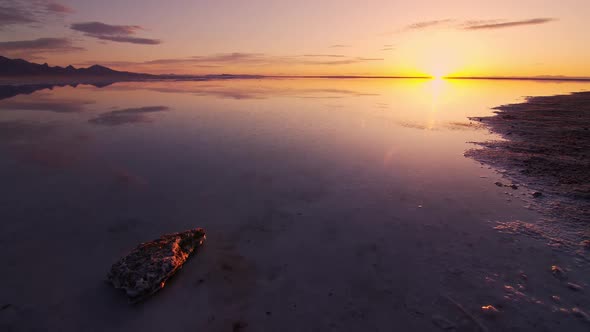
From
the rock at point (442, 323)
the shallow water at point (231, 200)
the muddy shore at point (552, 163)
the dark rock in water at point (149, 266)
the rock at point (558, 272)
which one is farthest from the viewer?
the muddy shore at point (552, 163)

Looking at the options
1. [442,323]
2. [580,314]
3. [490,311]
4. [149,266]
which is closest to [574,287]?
[580,314]

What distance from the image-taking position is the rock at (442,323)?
4797mm

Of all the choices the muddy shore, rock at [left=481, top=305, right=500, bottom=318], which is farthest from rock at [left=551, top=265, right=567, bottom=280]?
rock at [left=481, top=305, right=500, bottom=318]

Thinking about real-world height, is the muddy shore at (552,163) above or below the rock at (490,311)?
above

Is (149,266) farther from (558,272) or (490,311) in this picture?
(558,272)

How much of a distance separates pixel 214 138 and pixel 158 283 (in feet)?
42.8

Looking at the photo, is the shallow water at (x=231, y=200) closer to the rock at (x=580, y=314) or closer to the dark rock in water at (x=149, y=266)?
the dark rock in water at (x=149, y=266)

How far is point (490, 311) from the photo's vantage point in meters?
5.09

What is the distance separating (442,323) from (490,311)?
1.03m

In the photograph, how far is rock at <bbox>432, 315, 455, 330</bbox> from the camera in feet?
15.7

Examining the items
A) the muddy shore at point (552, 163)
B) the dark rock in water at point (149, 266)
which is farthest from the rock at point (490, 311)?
the dark rock in water at point (149, 266)

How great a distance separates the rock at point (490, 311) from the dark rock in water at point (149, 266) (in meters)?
6.18

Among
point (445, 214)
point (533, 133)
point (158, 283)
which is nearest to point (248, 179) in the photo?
point (158, 283)

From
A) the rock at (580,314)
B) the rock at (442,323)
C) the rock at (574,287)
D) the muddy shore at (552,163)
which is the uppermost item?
the muddy shore at (552,163)
